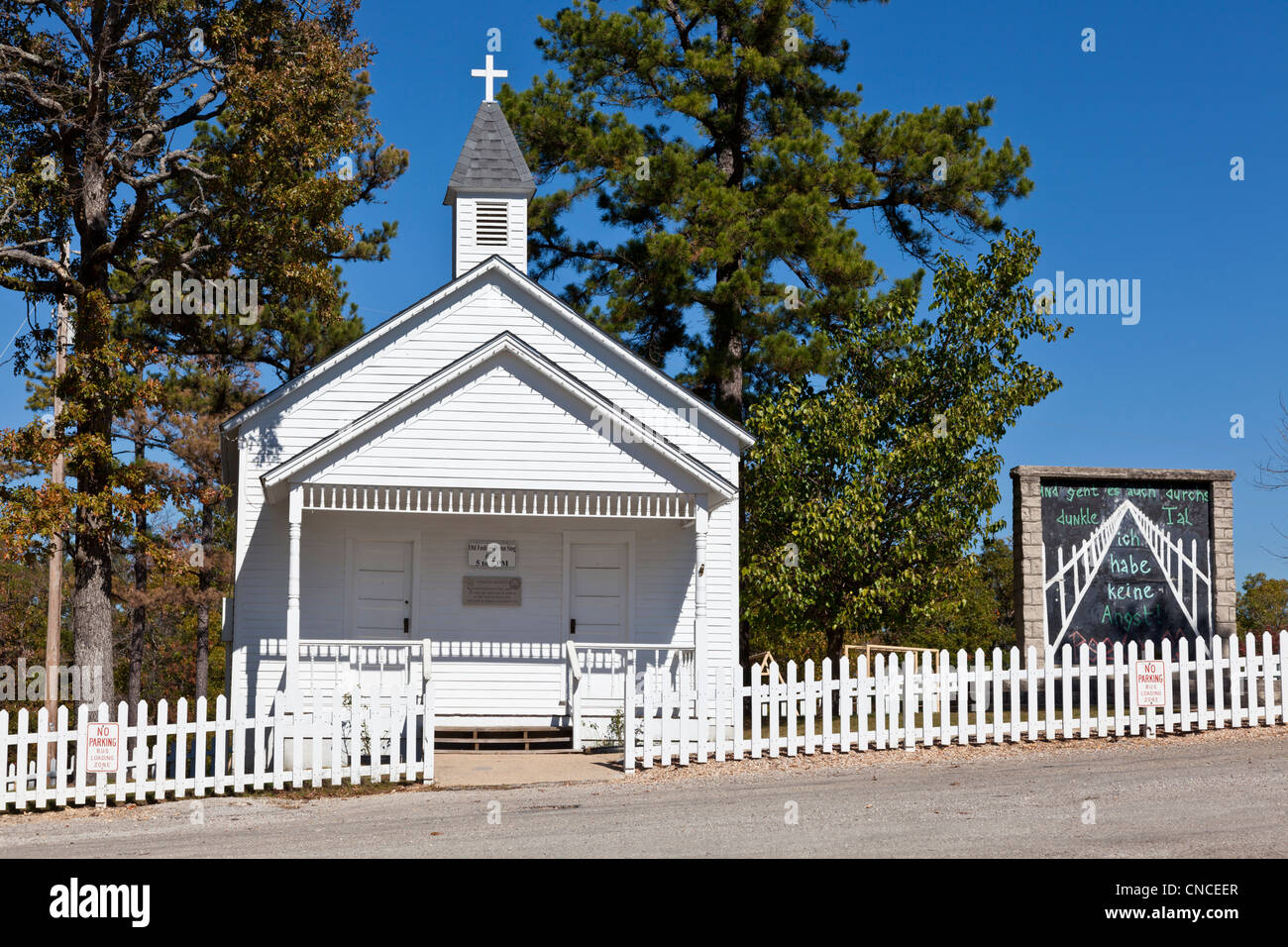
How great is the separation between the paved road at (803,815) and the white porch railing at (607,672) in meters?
2.83

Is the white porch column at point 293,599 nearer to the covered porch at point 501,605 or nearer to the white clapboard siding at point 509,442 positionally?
the white clapboard siding at point 509,442

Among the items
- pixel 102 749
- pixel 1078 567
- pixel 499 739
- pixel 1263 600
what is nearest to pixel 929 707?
pixel 1078 567

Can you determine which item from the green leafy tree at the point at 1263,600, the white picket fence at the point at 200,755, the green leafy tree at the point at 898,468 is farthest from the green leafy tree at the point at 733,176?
the green leafy tree at the point at 1263,600

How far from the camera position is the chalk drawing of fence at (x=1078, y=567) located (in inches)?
699

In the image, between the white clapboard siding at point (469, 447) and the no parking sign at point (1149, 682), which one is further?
the white clapboard siding at point (469, 447)

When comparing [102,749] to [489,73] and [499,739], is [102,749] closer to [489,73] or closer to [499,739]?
[499,739]

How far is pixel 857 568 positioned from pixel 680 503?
4.94 metres

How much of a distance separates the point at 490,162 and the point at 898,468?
796 centimetres

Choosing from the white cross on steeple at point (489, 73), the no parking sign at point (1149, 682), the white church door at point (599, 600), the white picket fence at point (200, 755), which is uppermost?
the white cross on steeple at point (489, 73)

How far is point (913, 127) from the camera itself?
2588 centimetres

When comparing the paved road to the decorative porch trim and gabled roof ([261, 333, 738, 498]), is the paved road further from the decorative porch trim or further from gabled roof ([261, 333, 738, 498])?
gabled roof ([261, 333, 738, 498])

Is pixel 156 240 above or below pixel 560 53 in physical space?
below
